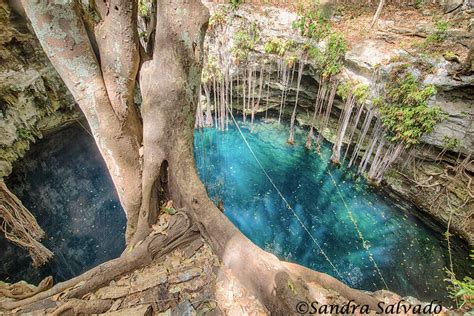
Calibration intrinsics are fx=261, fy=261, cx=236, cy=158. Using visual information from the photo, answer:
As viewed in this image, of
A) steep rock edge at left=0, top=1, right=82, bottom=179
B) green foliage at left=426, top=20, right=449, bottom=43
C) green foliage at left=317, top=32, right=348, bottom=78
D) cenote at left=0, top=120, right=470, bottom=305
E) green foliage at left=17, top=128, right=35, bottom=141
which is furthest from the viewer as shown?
green foliage at left=317, top=32, right=348, bottom=78

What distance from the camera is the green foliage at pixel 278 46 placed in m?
7.02

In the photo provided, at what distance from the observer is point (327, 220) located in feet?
19.2

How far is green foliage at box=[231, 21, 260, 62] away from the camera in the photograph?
7348 millimetres

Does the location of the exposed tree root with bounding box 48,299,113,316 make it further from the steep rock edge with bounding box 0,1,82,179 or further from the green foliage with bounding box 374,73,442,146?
the green foliage with bounding box 374,73,442,146

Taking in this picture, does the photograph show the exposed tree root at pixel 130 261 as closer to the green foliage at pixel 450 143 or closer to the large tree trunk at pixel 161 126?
the large tree trunk at pixel 161 126

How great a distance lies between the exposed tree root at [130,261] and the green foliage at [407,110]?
5197 millimetres

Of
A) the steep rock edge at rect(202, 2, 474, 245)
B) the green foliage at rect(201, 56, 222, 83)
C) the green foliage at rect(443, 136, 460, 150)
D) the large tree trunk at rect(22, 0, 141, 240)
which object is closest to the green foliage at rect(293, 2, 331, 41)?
the steep rock edge at rect(202, 2, 474, 245)

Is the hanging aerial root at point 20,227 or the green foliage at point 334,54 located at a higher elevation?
the green foliage at point 334,54

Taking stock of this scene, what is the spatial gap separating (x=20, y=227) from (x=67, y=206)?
1.40m

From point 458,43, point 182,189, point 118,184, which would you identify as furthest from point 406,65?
point 118,184

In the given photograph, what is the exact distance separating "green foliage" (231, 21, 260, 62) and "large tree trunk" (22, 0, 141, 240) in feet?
18.2

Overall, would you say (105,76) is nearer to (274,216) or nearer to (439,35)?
(274,216)

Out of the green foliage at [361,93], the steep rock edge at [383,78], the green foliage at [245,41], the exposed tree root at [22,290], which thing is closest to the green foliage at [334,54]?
the steep rock edge at [383,78]

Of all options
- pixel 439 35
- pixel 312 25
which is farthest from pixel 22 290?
pixel 439 35
